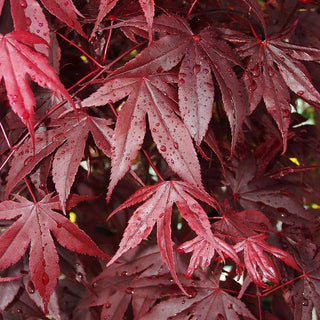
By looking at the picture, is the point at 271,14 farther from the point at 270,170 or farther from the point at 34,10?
the point at 34,10

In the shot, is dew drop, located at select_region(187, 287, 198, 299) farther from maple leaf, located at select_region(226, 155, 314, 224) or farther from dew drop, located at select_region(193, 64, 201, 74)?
dew drop, located at select_region(193, 64, 201, 74)

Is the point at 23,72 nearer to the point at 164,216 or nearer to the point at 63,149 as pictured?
the point at 63,149

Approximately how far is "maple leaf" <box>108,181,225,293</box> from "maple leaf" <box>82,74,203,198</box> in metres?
0.04

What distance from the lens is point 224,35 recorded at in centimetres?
82

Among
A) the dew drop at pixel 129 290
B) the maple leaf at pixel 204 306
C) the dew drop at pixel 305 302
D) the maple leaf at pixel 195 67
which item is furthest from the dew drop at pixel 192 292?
the maple leaf at pixel 195 67

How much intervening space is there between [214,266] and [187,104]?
423 millimetres

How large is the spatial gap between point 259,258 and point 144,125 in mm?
304

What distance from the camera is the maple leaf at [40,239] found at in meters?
0.74

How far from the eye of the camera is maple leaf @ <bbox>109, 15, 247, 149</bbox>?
2.36 ft

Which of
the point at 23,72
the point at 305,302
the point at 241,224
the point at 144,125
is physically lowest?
the point at 305,302

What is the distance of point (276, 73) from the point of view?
0.82 meters

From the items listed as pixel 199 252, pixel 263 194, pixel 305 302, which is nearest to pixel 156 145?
pixel 199 252

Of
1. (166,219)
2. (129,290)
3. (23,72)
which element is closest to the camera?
(23,72)

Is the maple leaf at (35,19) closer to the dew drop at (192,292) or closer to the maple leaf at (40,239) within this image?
the maple leaf at (40,239)
